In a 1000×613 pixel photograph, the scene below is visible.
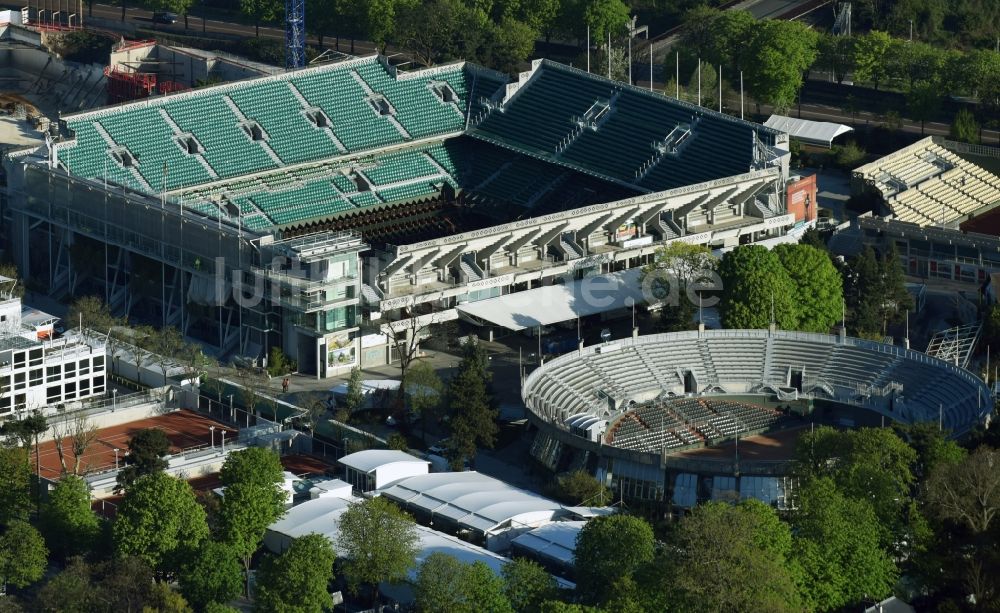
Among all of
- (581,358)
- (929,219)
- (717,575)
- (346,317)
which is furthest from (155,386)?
(929,219)

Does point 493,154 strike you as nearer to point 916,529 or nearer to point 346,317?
point 346,317

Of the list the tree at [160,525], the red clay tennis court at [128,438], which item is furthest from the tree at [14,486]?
the tree at [160,525]

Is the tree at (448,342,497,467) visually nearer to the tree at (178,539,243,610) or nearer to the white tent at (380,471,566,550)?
the white tent at (380,471,566,550)

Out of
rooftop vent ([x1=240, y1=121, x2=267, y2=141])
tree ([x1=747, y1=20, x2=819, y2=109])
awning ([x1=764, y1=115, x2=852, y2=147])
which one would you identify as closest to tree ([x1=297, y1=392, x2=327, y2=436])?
rooftop vent ([x1=240, y1=121, x2=267, y2=141])

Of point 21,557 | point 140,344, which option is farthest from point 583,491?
point 140,344

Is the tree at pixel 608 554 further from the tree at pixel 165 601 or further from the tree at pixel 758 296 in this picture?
the tree at pixel 758 296
